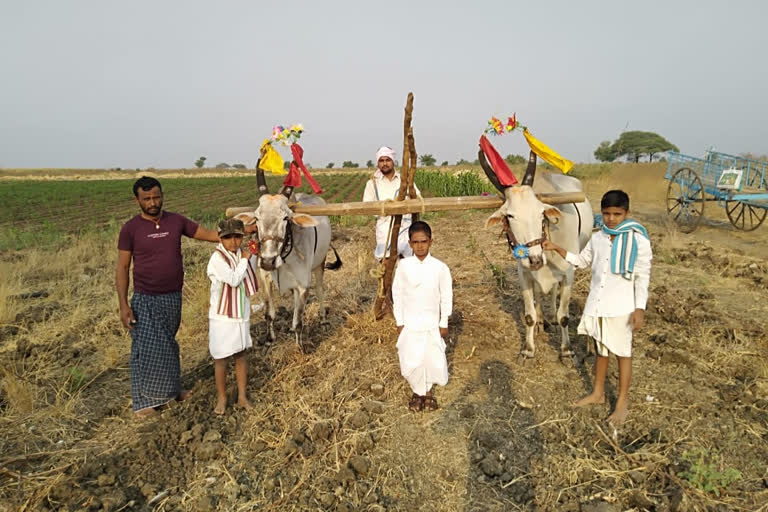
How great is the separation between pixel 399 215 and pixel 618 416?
2793mm

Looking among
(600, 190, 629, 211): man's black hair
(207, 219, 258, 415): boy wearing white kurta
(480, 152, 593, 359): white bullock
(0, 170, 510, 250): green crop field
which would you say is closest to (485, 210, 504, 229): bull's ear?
(480, 152, 593, 359): white bullock

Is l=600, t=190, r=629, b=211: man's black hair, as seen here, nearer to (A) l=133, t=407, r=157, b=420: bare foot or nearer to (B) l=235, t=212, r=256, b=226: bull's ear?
(B) l=235, t=212, r=256, b=226: bull's ear

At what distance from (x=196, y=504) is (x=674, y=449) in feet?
11.2

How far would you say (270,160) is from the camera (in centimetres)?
456

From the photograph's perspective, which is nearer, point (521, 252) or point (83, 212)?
point (521, 252)

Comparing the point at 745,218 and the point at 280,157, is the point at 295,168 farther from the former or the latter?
the point at 745,218

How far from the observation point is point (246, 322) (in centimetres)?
385

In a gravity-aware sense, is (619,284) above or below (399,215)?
below

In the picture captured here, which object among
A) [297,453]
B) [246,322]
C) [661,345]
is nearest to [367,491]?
[297,453]

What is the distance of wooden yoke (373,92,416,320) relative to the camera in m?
4.39

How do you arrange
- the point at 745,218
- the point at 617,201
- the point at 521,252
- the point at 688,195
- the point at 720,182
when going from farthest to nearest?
the point at 745,218 < the point at 688,195 < the point at 720,182 < the point at 521,252 < the point at 617,201

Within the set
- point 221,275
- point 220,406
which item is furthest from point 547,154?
point 220,406

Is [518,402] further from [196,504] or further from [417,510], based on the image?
[196,504]

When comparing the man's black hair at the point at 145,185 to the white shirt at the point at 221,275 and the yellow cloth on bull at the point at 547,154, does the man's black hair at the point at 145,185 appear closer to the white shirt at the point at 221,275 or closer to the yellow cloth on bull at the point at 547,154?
the white shirt at the point at 221,275
